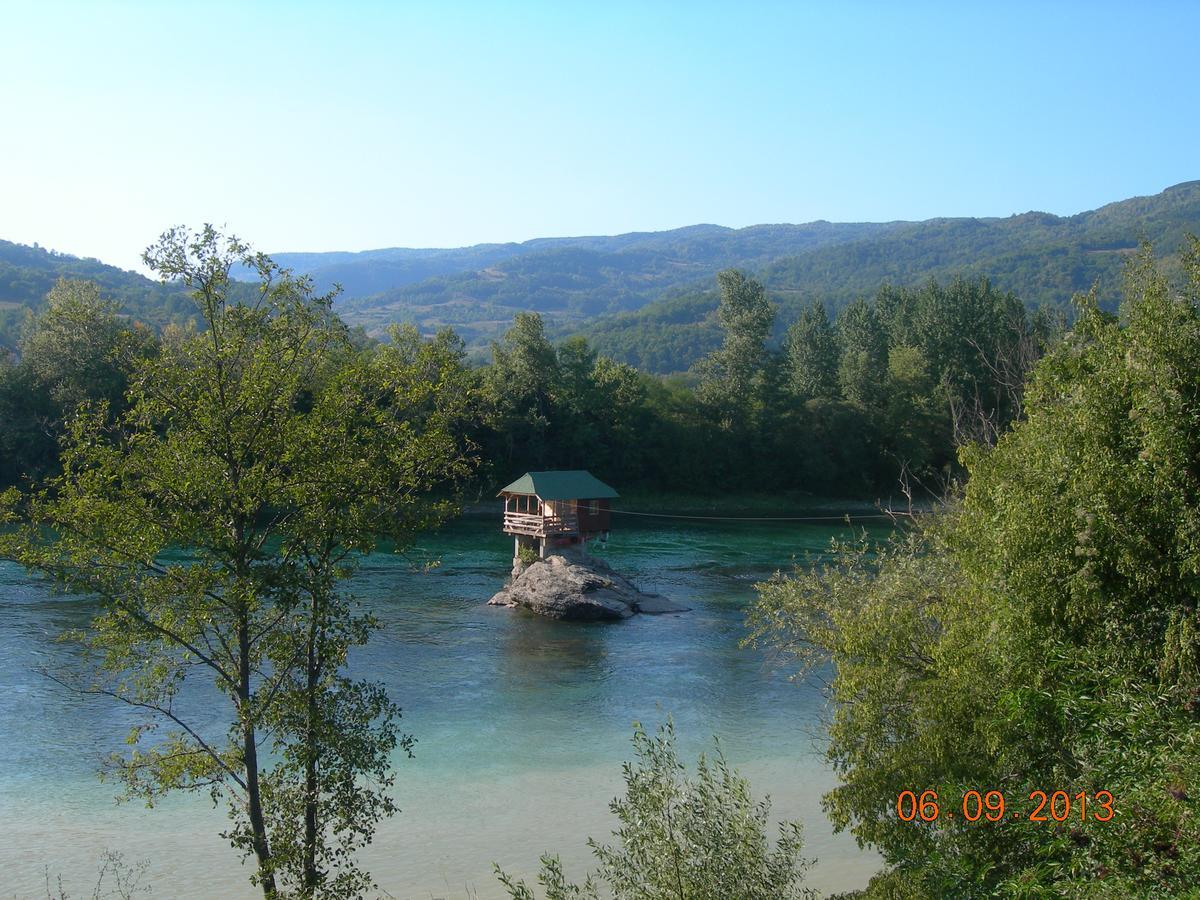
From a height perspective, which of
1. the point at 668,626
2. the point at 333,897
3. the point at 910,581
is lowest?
the point at 668,626

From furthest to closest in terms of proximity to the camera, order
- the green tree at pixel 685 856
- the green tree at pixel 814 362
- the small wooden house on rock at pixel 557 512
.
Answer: the green tree at pixel 814 362, the small wooden house on rock at pixel 557 512, the green tree at pixel 685 856

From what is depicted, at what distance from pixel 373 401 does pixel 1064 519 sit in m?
8.04

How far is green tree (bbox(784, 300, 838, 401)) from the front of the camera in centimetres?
8069

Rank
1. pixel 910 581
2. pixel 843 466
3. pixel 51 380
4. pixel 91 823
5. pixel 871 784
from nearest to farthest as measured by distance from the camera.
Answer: pixel 871 784 < pixel 910 581 < pixel 91 823 < pixel 51 380 < pixel 843 466

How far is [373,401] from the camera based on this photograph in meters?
12.4

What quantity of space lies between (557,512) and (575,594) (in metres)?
6.84

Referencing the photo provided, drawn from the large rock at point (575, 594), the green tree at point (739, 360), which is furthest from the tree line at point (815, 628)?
the green tree at point (739, 360)

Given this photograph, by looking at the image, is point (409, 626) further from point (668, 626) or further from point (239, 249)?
point (239, 249)

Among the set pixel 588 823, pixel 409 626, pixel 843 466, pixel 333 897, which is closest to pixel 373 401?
pixel 333 897

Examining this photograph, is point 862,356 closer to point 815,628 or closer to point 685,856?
point 815,628

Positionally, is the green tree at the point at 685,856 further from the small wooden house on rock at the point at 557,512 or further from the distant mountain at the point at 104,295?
the distant mountain at the point at 104,295
